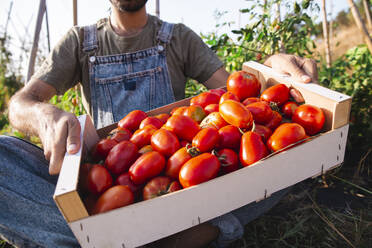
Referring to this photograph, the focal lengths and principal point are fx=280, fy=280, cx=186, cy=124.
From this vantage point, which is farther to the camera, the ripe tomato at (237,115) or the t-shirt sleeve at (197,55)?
the t-shirt sleeve at (197,55)

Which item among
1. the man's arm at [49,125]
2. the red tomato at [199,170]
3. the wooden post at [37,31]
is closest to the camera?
the red tomato at [199,170]

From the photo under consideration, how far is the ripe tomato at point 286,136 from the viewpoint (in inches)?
40.5

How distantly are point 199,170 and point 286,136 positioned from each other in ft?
1.20

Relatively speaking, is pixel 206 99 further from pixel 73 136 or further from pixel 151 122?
pixel 73 136

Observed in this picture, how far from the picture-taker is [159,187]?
0.97 metres

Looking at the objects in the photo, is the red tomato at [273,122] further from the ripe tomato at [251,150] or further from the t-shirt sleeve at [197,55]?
the t-shirt sleeve at [197,55]

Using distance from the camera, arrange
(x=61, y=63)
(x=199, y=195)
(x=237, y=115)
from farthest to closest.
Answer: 1. (x=61, y=63)
2. (x=237, y=115)
3. (x=199, y=195)

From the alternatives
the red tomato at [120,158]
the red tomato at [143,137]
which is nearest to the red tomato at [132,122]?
the red tomato at [143,137]

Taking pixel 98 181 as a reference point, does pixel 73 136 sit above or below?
above

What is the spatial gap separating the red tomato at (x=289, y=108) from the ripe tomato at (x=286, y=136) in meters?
0.23

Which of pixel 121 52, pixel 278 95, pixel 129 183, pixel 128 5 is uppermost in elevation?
pixel 128 5

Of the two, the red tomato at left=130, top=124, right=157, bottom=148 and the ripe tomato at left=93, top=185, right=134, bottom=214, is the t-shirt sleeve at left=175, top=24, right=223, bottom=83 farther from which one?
the ripe tomato at left=93, top=185, right=134, bottom=214

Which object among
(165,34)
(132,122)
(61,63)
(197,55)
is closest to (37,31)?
(61,63)

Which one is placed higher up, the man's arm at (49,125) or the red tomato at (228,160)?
the man's arm at (49,125)
